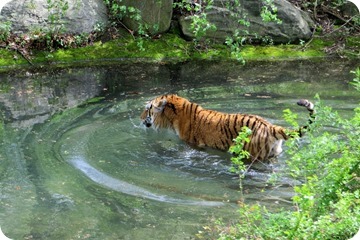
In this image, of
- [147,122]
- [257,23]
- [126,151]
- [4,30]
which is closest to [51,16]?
[4,30]

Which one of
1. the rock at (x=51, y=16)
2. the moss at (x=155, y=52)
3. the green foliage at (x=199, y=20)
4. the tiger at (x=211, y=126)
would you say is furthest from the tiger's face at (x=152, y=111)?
the rock at (x=51, y=16)

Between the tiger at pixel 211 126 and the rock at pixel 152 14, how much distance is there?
456cm

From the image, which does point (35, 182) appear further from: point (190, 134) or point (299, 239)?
point (299, 239)

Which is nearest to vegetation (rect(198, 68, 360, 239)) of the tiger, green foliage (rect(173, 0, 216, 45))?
the tiger

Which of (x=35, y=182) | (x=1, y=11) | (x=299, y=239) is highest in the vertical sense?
(x=1, y=11)

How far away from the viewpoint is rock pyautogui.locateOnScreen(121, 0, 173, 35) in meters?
12.6

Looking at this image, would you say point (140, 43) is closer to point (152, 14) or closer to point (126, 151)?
point (152, 14)

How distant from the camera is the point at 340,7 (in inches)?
553

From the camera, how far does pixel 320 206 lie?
4.80 m

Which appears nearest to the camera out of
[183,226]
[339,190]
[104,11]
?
[339,190]

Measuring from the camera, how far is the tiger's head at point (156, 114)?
814 cm

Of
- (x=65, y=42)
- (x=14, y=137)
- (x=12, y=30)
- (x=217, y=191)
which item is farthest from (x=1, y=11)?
(x=217, y=191)

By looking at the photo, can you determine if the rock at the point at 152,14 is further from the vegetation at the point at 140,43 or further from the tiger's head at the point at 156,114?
the tiger's head at the point at 156,114

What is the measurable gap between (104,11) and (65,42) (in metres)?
1.34
